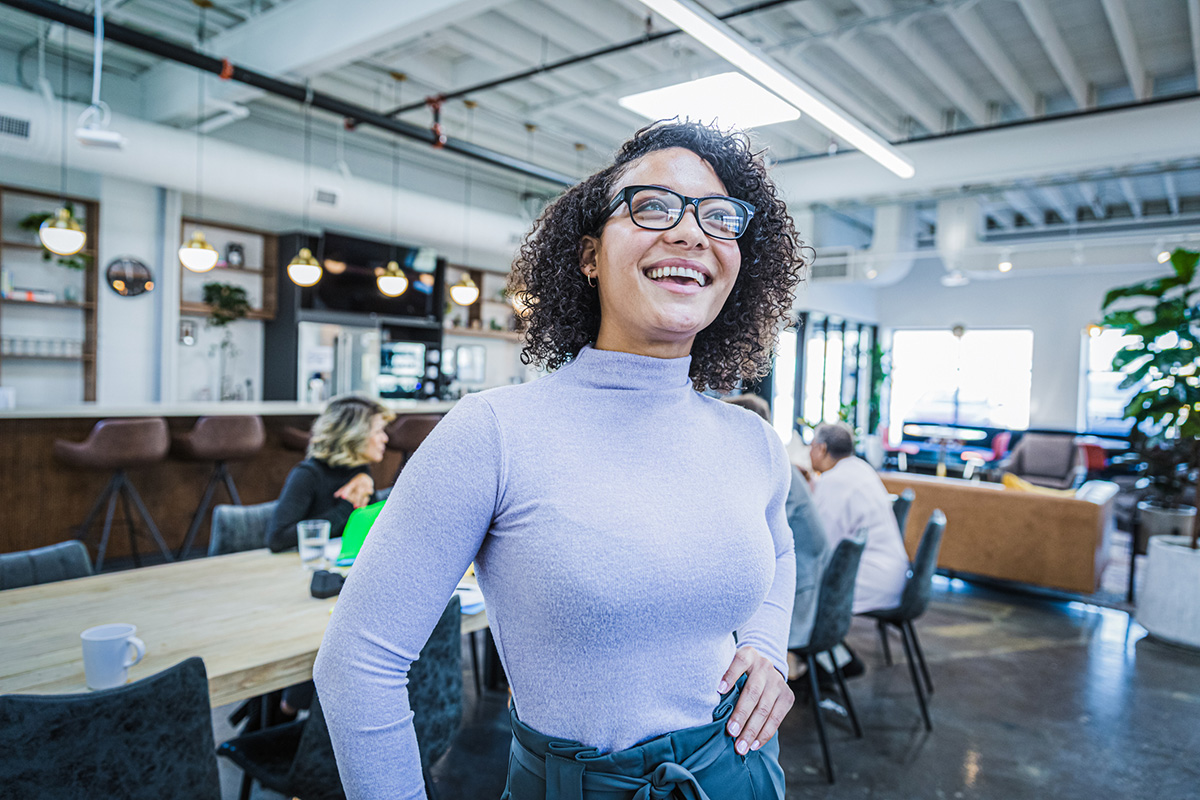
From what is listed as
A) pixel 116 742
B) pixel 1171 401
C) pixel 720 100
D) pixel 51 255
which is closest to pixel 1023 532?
pixel 1171 401

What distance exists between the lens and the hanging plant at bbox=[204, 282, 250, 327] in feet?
23.1

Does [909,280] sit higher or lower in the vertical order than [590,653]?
higher

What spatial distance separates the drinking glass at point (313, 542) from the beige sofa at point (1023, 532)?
4765mm

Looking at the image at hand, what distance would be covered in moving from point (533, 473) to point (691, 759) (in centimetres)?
43

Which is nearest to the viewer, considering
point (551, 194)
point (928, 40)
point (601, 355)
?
point (601, 355)

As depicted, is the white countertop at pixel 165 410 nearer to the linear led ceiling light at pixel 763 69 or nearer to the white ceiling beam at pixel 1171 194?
the linear led ceiling light at pixel 763 69

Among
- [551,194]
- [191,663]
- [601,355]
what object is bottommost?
[191,663]

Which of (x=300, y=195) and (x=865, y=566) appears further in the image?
(x=300, y=195)

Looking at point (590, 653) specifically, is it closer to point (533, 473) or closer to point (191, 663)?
point (533, 473)

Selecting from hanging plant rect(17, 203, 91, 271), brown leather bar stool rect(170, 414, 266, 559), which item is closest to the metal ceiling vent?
hanging plant rect(17, 203, 91, 271)

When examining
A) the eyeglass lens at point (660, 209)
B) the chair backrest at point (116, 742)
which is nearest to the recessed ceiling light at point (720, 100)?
the eyeglass lens at point (660, 209)

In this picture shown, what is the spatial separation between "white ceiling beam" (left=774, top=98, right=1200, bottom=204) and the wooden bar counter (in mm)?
4726

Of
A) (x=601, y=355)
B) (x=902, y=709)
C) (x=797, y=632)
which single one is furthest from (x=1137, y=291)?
(x=601, y=355)

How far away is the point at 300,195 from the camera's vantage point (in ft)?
21.4
